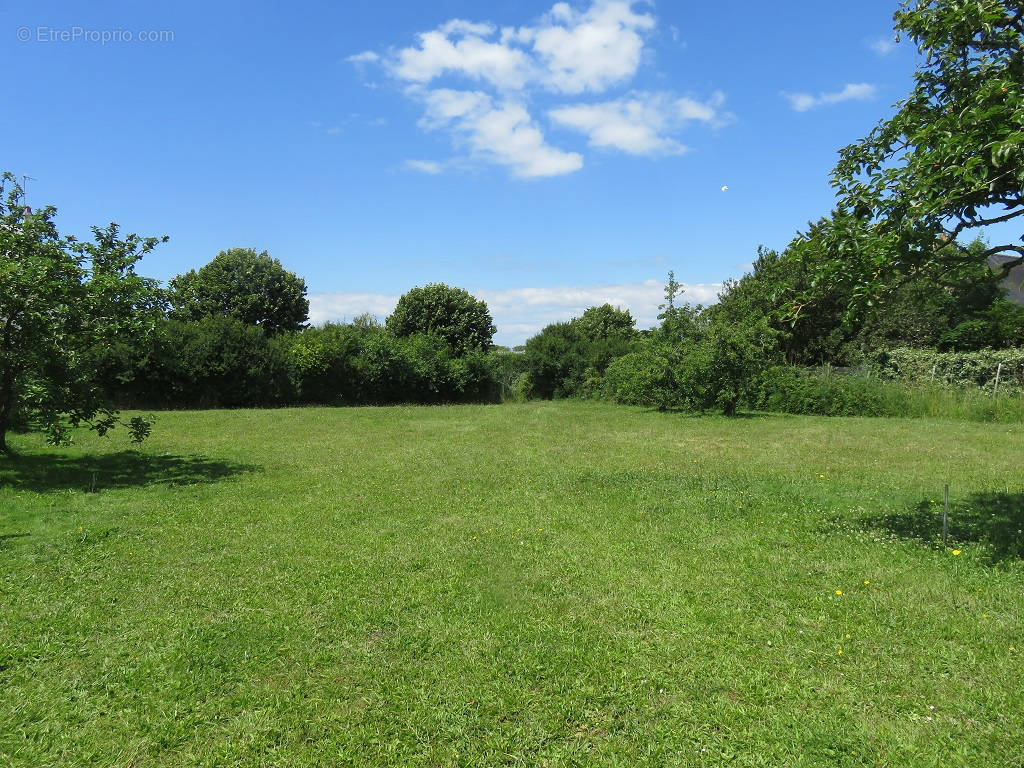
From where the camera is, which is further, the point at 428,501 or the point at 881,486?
the point at 881,486

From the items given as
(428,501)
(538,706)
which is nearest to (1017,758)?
(538,706)

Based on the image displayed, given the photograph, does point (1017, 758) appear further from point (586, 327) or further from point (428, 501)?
point (586, 327)

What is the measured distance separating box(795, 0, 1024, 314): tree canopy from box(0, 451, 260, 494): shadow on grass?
8.30 meters

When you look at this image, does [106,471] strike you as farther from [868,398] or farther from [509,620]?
[868,398]

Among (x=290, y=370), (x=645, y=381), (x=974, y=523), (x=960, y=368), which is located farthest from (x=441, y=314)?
(x=974, y=523)

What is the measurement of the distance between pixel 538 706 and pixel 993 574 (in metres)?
4.13

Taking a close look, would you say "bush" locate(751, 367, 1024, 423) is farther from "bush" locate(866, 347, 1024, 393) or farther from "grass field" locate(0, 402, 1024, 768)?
"grass field" locate(0, 402, 1024, 768)

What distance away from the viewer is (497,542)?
584cm

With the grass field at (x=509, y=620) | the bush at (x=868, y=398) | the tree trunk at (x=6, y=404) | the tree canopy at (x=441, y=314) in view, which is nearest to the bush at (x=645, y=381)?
the bush at (x=868, y=398)

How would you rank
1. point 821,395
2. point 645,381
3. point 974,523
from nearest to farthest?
point 974,523 → point 821,395 → point 645,381

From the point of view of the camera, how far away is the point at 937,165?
4.64 m

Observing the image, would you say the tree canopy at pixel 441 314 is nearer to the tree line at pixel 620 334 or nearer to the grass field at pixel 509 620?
the tree line at pixel 620 334

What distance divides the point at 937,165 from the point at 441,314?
117ft

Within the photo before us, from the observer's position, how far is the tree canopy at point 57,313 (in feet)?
26.5
